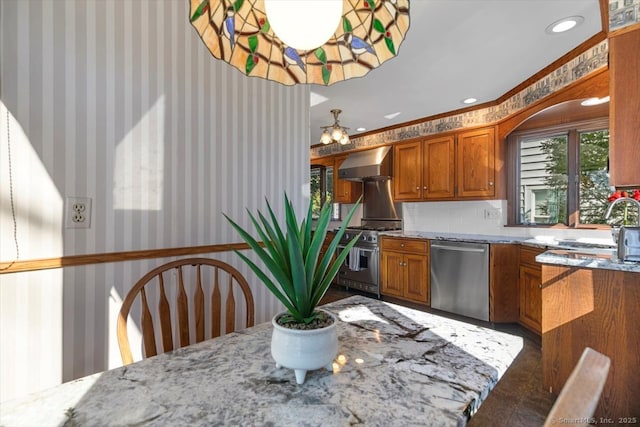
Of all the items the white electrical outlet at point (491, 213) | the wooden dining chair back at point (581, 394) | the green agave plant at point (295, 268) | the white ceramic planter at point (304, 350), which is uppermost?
the white electrical outlet at point (491, 213)

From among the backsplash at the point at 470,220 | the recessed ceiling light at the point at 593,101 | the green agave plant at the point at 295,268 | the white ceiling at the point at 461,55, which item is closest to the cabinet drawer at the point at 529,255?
the backsplash at the point at 470,220

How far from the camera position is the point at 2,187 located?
1.13 m

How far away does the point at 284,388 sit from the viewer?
0.66 metres

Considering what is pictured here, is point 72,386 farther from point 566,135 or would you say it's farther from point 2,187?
point 566,135

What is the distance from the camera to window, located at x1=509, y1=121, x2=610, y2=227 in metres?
2.75

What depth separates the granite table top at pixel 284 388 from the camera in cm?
57

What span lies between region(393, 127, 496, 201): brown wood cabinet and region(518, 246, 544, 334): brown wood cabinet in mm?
791

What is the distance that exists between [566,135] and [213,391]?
3622mm

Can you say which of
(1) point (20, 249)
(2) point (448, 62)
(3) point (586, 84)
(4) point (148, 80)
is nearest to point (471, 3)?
(2) point (448, 62)

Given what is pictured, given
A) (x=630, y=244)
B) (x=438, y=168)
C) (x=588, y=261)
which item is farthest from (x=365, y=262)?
(x=630, y=244)

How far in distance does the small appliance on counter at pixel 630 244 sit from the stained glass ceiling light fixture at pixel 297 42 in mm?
1693

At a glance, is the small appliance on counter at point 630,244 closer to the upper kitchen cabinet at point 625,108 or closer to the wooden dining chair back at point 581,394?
the upper kitchen cabinet at point 625,108

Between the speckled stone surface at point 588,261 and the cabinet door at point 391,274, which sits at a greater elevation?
the speckled stone surface at point 588,261

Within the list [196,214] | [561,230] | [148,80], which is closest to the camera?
[148,80]
